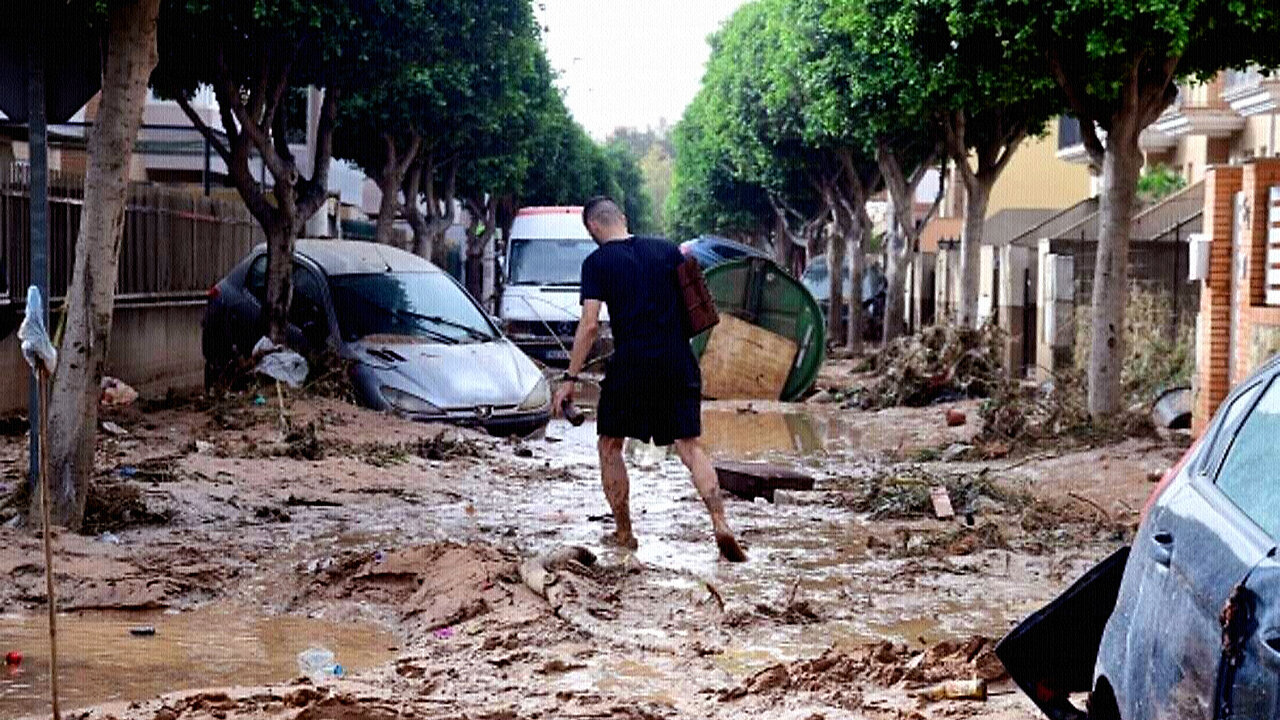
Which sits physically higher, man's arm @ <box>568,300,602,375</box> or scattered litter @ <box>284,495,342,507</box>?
man's arm @ <box>568,300,602,375</box>

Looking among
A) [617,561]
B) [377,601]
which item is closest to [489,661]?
[377,601]

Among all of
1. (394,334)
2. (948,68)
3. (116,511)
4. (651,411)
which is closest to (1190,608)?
(651,411)

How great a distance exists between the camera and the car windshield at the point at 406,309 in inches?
690

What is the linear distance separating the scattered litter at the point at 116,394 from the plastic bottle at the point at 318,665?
31.8ft

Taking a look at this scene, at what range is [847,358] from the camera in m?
35.9

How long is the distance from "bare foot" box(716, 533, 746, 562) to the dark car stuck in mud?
4546 mm

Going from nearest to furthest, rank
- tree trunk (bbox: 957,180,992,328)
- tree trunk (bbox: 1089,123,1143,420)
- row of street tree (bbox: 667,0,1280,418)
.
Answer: row of street tree (bbox: 667,0,1280,418), tree trunk (bbox: 1089,123,1143,420), tree trunk (bbox: 957,180,992,328)

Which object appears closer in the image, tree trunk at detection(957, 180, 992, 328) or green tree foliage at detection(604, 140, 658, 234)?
tree trunk at detection(957, 180, 992, 328)

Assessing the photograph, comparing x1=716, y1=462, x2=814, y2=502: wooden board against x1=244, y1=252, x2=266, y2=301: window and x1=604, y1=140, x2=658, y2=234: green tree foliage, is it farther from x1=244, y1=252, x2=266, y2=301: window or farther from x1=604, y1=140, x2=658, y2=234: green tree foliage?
x1=604, y1=140, x2=658, y2=234: green tree foliage

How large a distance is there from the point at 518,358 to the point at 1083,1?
19.1 feet

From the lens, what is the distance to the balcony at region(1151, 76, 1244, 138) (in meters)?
35.4

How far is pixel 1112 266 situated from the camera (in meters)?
16.9

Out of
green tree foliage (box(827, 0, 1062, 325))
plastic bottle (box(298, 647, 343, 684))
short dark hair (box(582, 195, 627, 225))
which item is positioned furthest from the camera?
green tree foliage (box(827, 0, 1062, 325))

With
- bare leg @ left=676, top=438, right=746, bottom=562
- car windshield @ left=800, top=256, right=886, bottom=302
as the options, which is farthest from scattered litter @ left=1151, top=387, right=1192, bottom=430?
car windshield @ left=800, top=256, right=886, bottom=302
